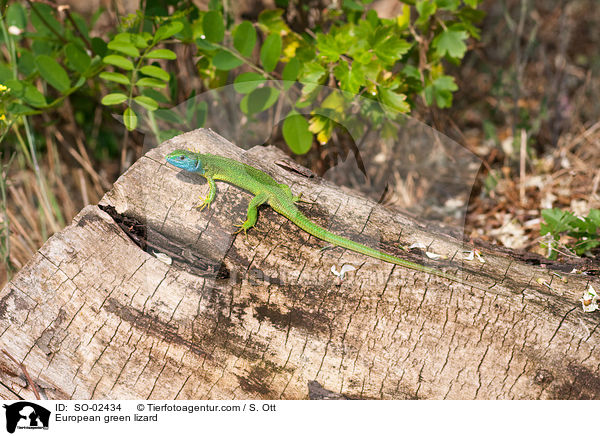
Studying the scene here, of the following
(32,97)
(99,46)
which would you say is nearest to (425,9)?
(99,46)

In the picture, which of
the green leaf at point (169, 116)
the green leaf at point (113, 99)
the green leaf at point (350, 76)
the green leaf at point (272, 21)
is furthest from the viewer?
the green leaf at point (272, 21)

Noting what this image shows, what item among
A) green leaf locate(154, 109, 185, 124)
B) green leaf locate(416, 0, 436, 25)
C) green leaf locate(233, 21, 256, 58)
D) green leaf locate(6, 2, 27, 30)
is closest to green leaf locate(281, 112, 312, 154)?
green leaf locate(233, 21, 256, 58)

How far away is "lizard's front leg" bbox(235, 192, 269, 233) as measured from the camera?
2.41m

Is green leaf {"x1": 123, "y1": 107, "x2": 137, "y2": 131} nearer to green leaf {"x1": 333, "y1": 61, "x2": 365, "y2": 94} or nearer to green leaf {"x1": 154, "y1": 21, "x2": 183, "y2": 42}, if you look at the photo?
green leaf {"x1": 154, "y1": 21, "x2": 183, "y2": 42}

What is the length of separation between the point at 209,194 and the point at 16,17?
7.24 ft

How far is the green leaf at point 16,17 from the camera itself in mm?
3305

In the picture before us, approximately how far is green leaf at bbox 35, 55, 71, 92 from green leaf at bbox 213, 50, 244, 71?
3.23ft

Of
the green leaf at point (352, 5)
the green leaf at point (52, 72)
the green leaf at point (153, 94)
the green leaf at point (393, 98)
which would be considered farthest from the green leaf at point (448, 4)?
the green leaf at point (52, 72)

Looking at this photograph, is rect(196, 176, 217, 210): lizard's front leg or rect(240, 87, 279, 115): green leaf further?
rect(240, 87, 279, 115): green leaf

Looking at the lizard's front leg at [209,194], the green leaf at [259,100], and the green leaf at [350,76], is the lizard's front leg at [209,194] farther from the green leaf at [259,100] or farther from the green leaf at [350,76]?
the green leaf at [350,76]

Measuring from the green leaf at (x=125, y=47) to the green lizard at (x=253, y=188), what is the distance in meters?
0.70

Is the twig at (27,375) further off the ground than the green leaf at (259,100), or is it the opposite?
the green leaf at (259,100)
